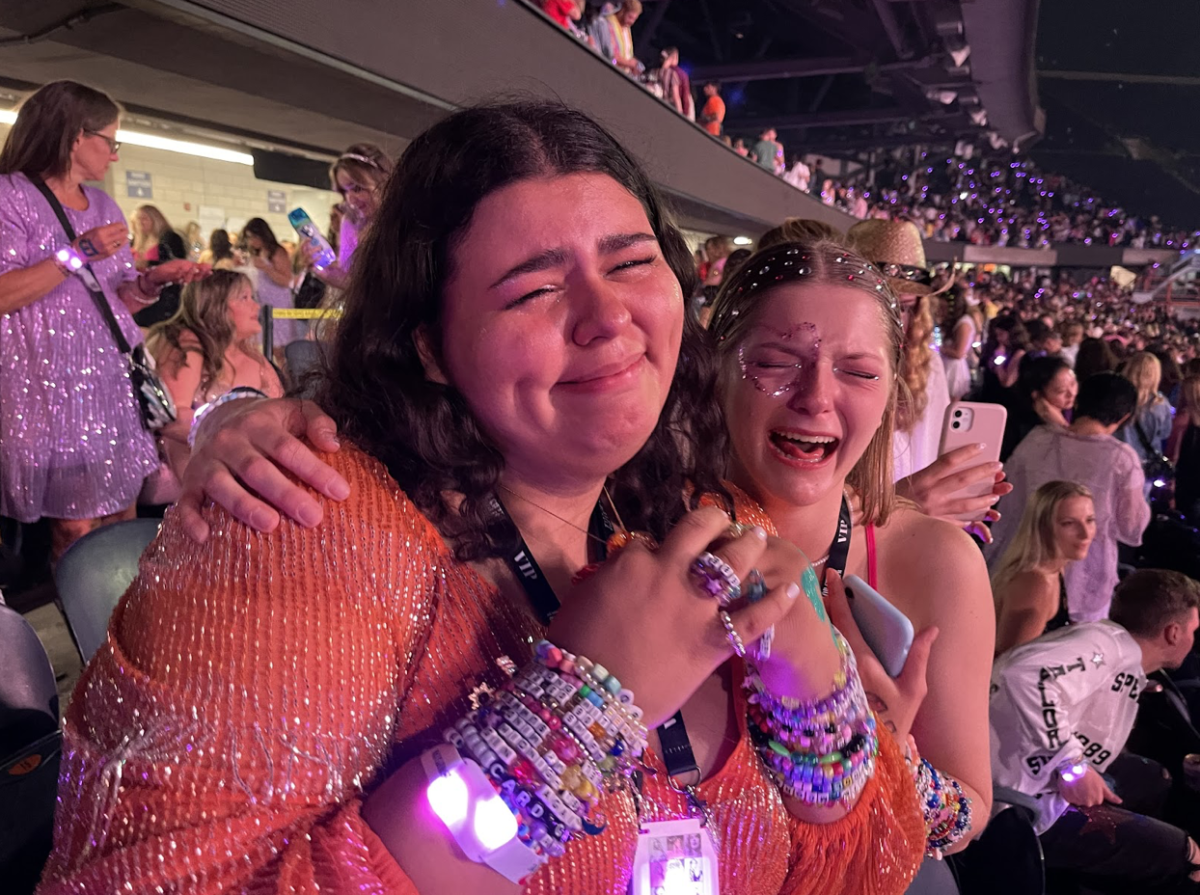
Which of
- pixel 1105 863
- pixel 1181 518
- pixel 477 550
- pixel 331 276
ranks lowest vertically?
pixel 1105 863

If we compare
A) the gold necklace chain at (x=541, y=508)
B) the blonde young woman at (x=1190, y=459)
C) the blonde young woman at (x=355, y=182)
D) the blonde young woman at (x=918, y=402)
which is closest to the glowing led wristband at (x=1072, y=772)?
the blonde young woman at (x=918, y=402)

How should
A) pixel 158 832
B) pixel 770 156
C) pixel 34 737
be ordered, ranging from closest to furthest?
1. pixel 158 832
2. pixel 34 737
3. pixel 770 156

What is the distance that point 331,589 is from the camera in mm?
694

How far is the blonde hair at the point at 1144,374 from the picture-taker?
17.6 feet

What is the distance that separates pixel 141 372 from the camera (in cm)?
281

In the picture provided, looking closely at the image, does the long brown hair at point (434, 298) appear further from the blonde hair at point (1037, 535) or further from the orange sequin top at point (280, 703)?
the blonde hair at point (1037, 535)

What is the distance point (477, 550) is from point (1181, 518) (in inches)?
222

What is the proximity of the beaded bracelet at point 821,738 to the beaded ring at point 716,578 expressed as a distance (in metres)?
0.19

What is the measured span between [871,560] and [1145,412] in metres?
5.35

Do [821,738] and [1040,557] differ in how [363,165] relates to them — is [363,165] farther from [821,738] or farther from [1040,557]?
[1040,557]

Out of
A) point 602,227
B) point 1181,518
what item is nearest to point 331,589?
point 602,227

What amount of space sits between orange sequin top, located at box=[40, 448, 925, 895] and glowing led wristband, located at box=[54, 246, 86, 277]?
2.24m

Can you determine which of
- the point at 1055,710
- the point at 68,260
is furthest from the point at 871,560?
the point at 68,260

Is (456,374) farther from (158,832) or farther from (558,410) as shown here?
(158,832)
